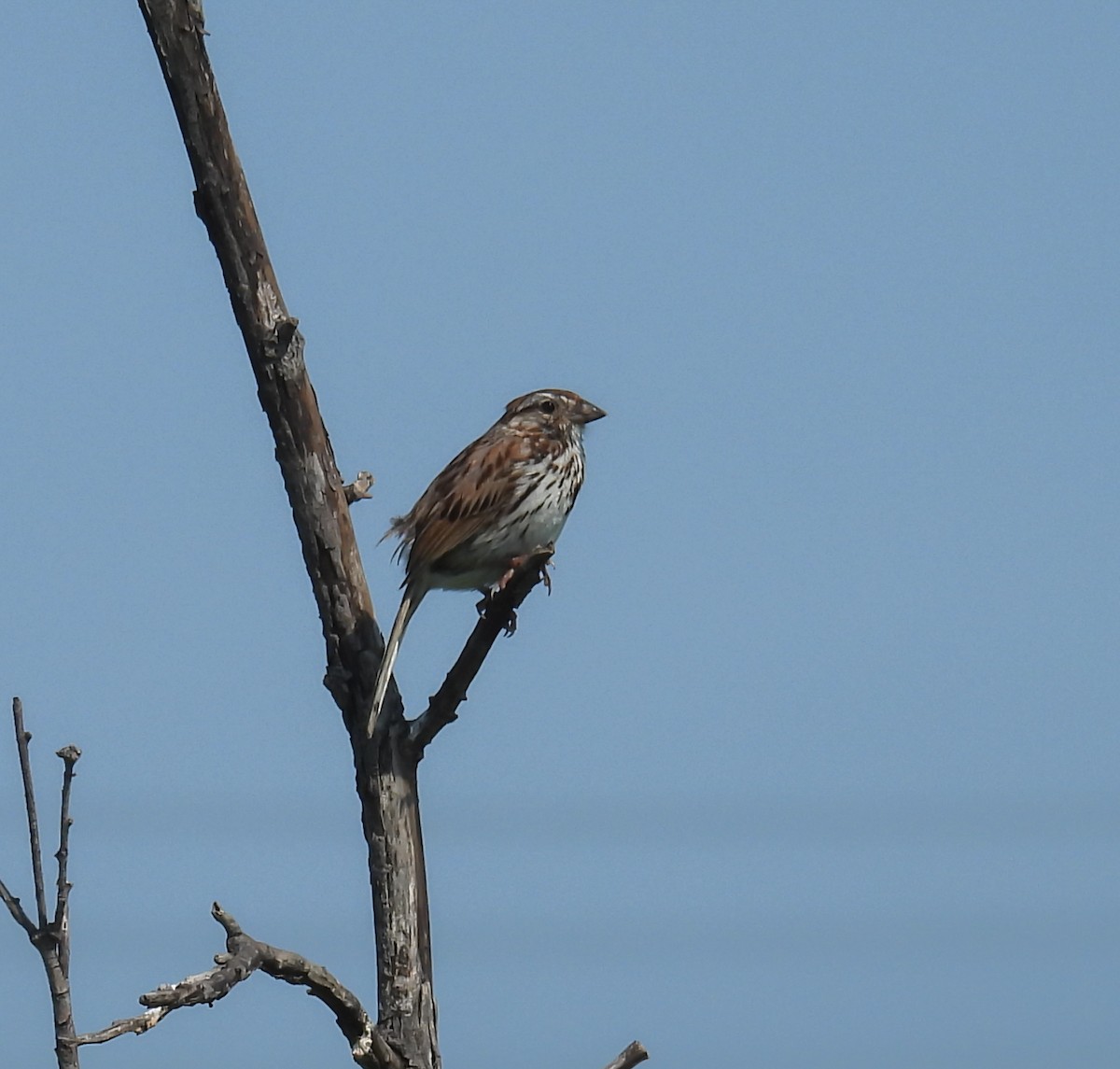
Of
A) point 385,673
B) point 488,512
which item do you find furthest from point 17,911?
point 488,512

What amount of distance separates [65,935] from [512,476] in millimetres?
4934

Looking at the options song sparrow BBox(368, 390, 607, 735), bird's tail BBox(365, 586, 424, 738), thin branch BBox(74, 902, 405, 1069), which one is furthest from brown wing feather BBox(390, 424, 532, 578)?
thin branch BBox(74, 902, 405, 1069)

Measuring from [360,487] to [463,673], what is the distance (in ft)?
2.98

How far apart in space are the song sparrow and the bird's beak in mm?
548

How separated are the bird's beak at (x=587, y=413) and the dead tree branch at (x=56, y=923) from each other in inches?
230

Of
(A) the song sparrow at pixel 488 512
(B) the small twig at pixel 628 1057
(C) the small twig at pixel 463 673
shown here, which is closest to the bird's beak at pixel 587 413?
(A) the song sparrow at pixel 488 512

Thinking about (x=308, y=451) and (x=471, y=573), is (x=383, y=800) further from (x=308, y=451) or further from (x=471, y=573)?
(x=471, y=573)

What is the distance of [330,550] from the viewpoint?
848 centimetres

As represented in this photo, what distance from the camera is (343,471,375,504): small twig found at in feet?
28.3

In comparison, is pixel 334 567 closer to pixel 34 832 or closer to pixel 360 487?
pixel 360 487

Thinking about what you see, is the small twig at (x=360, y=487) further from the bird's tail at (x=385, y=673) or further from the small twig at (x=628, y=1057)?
the small twig at (x=628, y=1057)

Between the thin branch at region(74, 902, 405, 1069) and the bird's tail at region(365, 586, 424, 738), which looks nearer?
the thin branch at region(74, 902, 405, 1069)

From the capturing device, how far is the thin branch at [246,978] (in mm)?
6492

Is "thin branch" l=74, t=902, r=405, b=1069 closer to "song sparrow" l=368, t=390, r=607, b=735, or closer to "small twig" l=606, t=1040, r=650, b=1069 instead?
"small twig" l=606, t=1040, r=650, b=1069
